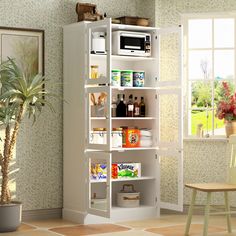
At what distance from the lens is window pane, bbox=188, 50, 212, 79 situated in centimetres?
755

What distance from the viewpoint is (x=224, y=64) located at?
7.53m

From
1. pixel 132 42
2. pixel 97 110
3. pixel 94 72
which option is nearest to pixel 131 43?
pixel 132 42

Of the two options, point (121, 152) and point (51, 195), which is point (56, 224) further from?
point (121, 152)

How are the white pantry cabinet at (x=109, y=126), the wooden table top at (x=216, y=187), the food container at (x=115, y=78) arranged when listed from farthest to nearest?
the food container at (x=115, y=78), the white pantry cabinet at (x=109, y=126), the wooden table top at (x=216, y=187)

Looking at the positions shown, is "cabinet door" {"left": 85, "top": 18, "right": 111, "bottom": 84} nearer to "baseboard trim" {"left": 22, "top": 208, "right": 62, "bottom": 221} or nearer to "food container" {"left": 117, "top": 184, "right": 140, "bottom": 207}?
"food container" {"left": 117, "top": 184, "right": 140, "bottom": 207}

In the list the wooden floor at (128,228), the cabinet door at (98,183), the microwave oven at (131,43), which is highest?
the microwave oven at (131,43)

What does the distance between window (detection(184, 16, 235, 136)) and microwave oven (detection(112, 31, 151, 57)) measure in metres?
0.62

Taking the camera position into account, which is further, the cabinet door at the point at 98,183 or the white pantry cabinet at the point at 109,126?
the white pantry cabinet at the point at 109,126

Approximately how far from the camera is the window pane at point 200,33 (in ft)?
24.7

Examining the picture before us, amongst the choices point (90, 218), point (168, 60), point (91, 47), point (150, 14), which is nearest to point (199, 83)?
point (168, 60)

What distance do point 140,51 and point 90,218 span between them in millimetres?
1946

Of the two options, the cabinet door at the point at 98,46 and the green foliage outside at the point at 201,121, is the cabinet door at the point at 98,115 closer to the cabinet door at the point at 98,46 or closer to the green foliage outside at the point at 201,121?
the cabinet door at the point at 98,46

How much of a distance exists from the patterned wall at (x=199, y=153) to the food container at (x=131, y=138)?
0.56 meters

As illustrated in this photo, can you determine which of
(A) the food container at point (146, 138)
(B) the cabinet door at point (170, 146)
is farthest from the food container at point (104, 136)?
(B) the cabinet door at point (170, 146)
